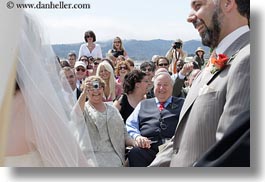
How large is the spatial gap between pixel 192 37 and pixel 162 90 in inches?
13.6

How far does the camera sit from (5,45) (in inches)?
89.9

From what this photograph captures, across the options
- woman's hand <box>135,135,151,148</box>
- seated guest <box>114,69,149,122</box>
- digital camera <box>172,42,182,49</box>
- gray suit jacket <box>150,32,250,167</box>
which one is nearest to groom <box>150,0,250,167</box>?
gray suit jacket <box>150,32,250,167</box>

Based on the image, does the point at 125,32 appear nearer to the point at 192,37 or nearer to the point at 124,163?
the point at 192,37

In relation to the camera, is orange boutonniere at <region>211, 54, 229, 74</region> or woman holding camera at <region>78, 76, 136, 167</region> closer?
orange boutonniere at <region>211, 54, 229, 74</region>

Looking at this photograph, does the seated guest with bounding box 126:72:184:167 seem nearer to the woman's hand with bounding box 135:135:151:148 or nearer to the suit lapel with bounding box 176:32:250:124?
the woman's hand with bounding box 135:135:151:148

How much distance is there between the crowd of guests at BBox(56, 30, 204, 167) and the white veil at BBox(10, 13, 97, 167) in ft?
1.46

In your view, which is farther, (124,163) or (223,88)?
(124,163)

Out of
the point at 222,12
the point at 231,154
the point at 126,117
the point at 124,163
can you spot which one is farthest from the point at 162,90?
the point at 231,154

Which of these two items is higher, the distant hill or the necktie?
the distant hill

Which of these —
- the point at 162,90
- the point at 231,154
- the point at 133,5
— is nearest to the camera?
Result: the point at 231,154

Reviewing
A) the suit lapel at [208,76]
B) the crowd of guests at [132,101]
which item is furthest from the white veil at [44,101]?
the suit lapel at [208,76]

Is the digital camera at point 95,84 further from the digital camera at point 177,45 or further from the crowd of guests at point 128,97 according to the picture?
the digital camera at point 177,45

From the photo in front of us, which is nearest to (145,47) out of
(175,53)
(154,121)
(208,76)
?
(175,53)

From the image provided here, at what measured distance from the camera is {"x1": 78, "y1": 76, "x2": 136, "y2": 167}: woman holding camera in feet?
8.31
